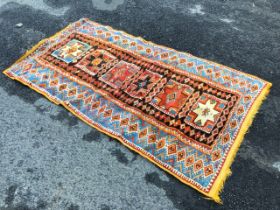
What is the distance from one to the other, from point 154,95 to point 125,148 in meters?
0.63

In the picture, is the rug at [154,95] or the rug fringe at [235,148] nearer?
the rug fringe at [235,148]

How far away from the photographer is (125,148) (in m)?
2.44

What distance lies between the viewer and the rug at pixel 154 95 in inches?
92.1

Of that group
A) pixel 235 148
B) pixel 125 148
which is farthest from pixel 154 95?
pixel 235 148

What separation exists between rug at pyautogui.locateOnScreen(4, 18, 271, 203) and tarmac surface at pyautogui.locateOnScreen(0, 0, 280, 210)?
101 millimetres

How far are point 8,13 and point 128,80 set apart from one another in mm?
2276

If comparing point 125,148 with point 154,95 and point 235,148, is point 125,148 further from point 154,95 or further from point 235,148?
point 235,148

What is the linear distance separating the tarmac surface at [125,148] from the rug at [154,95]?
10 cm

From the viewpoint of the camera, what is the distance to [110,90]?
9.37 feet

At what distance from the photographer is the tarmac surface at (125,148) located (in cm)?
215

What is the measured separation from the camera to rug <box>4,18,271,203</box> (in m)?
2.34

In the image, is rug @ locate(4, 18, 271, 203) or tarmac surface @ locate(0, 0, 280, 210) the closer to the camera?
tarmac surface @ locate(0, 0, 280, 210)

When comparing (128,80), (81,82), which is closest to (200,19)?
(128,80)

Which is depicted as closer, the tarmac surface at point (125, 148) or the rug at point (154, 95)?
the tarmac surface at point (125, 148)
